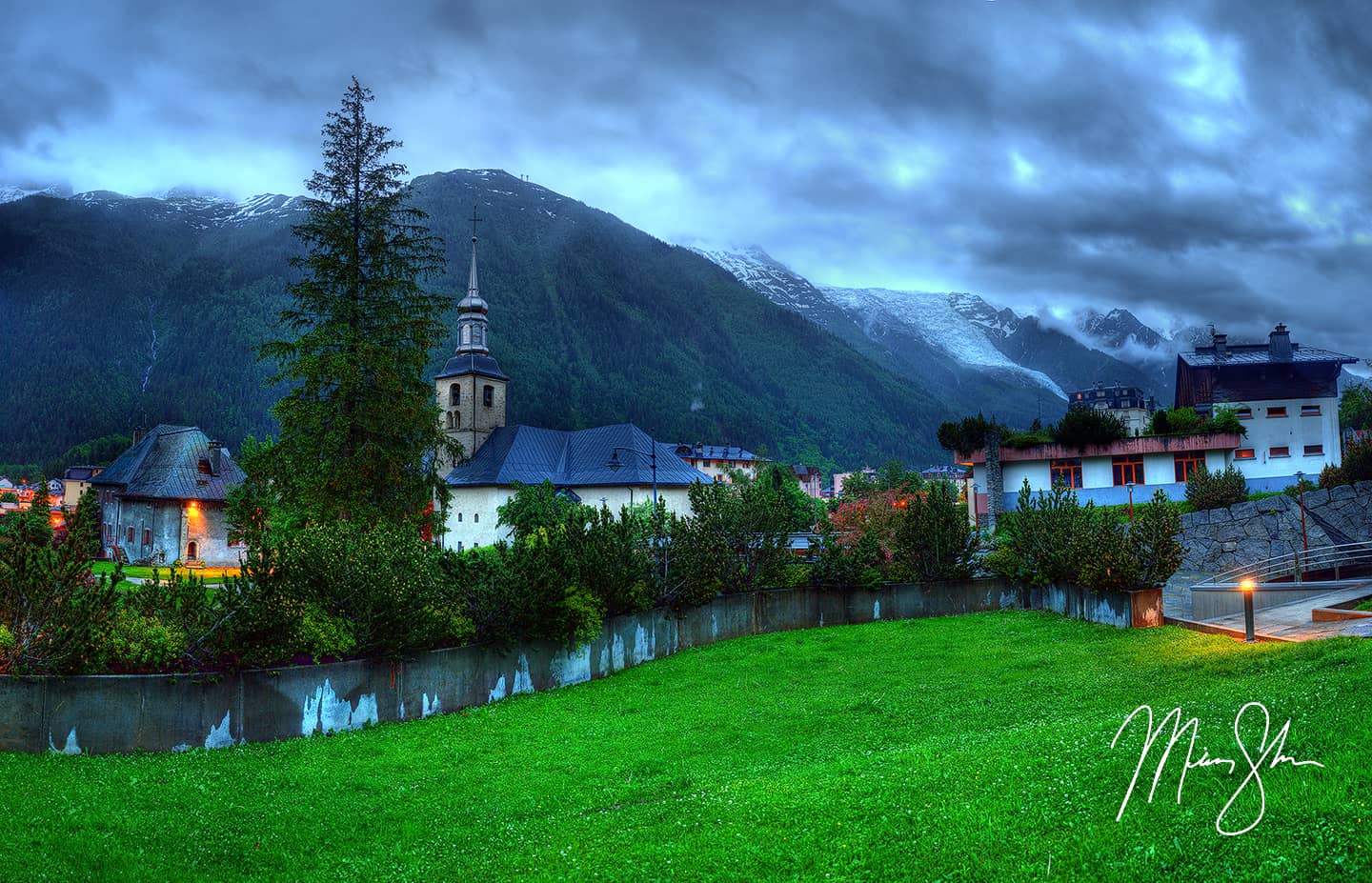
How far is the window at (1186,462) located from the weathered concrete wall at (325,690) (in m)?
26.4

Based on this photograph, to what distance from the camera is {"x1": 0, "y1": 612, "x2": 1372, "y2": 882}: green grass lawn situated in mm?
7008

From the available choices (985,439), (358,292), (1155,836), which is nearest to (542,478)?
(985,439)

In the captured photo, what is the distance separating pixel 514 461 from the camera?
71.4 meters

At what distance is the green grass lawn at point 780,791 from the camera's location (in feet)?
23.0

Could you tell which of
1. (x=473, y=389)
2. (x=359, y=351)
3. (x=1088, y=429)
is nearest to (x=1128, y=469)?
→ (x=1088, y=429)

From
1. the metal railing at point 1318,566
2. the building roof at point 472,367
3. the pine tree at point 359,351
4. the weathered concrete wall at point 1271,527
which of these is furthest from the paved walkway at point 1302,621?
the building roof at point 472,367

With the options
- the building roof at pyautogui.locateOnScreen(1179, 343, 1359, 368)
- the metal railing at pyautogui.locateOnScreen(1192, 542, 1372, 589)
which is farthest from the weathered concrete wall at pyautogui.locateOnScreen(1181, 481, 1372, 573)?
the building roof at pyautogui.locateOnScreen(1179, 343, 1359, 368)

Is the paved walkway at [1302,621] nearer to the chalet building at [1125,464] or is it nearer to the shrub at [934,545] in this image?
the shrub at [934,545]

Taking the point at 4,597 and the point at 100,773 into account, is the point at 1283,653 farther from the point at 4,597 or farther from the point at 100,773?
the point at 4,597

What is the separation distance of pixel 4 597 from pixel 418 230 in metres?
19.5

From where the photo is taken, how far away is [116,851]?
9.35 metres

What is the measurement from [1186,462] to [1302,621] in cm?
3253
